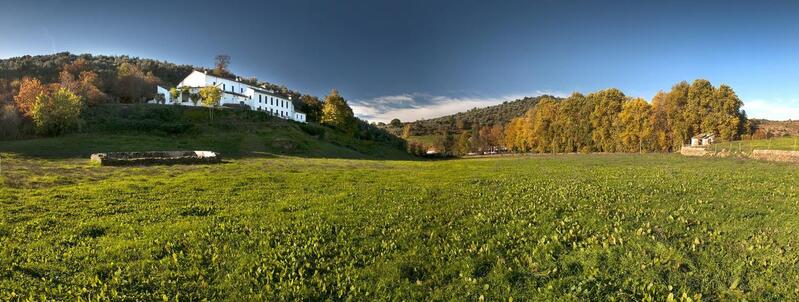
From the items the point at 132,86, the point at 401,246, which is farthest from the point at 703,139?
the point at 132,86

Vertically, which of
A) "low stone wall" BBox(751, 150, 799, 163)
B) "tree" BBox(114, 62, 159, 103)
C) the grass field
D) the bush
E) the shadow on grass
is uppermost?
"tree" BBox(114, 62, 159, 103)

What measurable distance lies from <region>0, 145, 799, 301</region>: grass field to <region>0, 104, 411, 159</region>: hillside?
130 ft

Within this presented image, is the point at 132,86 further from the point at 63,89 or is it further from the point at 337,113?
the point at 337,113

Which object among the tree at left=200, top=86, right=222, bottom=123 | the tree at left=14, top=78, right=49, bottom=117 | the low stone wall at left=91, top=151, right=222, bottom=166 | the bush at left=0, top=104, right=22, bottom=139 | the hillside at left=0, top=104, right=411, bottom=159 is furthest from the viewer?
the tree at left=200, top=86, right=222, bottom=123

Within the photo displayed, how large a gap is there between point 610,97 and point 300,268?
11276 cm

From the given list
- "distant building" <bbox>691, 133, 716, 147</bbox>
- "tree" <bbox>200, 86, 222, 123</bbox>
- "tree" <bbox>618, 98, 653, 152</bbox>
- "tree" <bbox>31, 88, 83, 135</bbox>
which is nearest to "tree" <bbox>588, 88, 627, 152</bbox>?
"tree" <bbox>618, 98, 653, 152</bbox>

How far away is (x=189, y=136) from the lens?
7381cm

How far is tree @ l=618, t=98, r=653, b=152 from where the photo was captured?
3824 inches

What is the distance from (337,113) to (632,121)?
72.0 m

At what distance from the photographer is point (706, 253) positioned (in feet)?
34.8

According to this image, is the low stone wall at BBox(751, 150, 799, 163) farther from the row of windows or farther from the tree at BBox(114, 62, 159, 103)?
the tree at BBox(114, 62, 159, 103)

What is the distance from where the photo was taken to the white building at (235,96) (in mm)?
117312

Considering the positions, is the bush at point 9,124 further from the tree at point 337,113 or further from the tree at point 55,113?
the tree at point 337,113

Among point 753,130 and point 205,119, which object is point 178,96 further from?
point 753,130
